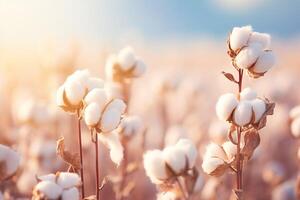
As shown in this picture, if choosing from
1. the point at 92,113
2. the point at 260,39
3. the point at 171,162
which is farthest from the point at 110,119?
the point at 260,39

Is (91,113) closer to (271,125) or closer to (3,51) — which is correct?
(271,125)

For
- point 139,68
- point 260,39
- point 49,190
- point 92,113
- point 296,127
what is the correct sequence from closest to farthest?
1. point 49,190
2. point 92,113
3. point 260,39
4. point 296,127
5. point 139,68

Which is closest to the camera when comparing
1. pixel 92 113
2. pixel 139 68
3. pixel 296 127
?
pixel 92 113

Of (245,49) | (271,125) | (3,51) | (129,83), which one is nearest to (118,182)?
(129,83)

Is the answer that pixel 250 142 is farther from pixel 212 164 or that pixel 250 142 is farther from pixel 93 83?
pixel 93 83

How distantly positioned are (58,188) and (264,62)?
50 cm

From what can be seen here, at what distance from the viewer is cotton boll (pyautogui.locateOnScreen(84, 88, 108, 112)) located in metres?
1.33

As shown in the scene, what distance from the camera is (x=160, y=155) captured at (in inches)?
51.1

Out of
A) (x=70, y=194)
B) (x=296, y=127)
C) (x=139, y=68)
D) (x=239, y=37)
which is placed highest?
(x=139, y=68)

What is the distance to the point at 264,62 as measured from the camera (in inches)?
56.1

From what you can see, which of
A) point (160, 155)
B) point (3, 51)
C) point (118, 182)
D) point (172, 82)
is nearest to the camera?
point (160, 155)

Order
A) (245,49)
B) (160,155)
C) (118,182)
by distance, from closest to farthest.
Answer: (160,155)
(245,49)
(118,182)

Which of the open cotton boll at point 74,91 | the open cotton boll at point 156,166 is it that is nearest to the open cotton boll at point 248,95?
the open cotton boll at point 156,166

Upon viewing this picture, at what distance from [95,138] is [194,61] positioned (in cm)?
631
